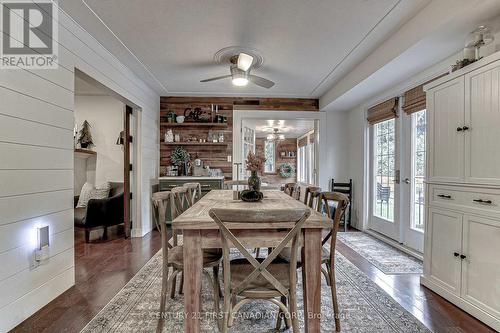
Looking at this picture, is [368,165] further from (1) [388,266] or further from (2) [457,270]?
(2) [457,270]

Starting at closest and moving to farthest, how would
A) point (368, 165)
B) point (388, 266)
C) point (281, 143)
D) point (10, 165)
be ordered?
point (10, 165), point (388, 266), point (368, 165), point (281, 143)

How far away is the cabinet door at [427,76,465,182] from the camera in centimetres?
212

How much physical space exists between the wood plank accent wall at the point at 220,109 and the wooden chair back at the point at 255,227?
393 cm

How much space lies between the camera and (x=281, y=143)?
10.3 meters

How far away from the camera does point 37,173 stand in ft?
6.82

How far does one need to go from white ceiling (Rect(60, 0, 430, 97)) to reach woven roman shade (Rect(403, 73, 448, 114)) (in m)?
0.79

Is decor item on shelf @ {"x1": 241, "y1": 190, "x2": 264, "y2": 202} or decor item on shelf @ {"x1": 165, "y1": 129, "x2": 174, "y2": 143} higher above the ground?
decor item on shelf @ {"x1": 165, "y1": 129, "x2": 174, "y2": 143}

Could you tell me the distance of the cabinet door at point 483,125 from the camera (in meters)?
1.83

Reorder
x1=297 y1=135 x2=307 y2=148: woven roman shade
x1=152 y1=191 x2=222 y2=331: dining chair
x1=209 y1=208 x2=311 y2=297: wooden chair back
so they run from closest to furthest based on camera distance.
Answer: x1=209 y1=208 x2=311 y2=297: wooden chair back → x1=152 y1=191 x2=222 y2=331: dining chair → x1=297 y1=135 x2=307 y2=148: woven roman shade

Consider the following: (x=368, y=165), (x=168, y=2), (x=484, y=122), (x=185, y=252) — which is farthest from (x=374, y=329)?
→ (x=368, y=165)

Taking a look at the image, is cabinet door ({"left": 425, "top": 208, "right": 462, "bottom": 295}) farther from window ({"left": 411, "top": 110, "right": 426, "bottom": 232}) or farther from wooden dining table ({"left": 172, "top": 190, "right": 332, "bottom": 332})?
wooden dining table ({"left": 172, "top": 190, "right": 332, "bottom": 332})

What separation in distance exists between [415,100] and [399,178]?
3.56ft

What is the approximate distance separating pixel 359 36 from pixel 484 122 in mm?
1461

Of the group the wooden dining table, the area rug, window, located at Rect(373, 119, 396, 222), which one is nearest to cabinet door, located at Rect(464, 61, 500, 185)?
the area rug
